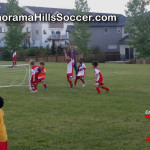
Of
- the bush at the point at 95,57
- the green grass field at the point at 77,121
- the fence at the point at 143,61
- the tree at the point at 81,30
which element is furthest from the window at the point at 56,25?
the green grass field at the point at 77,121

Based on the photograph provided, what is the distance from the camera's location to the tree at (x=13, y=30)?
66.6m

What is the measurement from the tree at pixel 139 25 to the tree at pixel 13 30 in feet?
63.5

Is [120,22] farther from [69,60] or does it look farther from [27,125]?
[27,125]

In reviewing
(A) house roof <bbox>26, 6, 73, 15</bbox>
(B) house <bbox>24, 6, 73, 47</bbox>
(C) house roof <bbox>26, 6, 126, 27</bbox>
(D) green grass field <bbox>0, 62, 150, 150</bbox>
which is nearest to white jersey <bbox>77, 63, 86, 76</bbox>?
(D) green grass field <bbox>0, 62, 150, 150</bbox>

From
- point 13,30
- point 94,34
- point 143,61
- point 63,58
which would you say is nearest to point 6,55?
point 13,30

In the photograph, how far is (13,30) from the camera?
66750 mm

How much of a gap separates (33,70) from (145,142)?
9.22 metres

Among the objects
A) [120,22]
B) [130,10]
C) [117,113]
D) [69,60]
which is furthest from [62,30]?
[117,113]

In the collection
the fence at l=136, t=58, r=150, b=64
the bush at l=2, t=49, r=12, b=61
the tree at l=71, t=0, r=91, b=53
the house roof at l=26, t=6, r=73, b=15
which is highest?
the house roof at l=26, t=6, r=73, b=15

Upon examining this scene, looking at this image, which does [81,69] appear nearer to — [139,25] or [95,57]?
[139,25]

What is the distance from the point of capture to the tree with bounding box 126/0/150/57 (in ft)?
191

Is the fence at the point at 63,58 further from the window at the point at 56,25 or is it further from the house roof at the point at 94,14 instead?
the window at the point at 56,25

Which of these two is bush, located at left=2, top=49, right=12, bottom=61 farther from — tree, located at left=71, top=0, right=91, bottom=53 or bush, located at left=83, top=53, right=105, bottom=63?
bush, located at left=83, top=53, right=105, bottom=63

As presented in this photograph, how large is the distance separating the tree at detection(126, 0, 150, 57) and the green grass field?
44.7 meters
